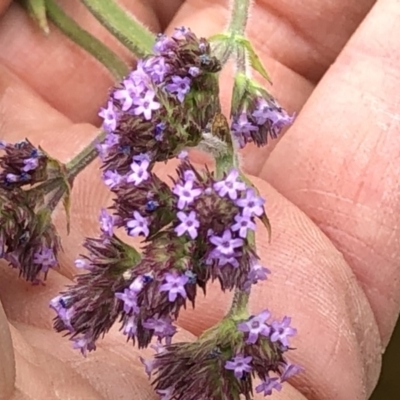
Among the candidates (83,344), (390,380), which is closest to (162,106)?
(83,344)

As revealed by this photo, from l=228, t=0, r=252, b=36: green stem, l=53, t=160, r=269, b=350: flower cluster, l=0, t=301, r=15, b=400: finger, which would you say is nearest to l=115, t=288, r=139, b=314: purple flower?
l=53, t=160, r=269, b=350: flower cluster

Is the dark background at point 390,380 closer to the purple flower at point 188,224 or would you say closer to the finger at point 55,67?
the finger at point 55,67

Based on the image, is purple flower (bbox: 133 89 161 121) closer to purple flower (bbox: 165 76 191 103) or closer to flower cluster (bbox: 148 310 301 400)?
purple flower (bbox: 165 76 191 103)

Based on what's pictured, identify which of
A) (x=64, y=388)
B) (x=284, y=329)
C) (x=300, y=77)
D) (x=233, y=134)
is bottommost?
(x=64, y=388)

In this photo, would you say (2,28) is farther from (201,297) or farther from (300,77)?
(201,297)

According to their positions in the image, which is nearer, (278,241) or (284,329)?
(284,329)

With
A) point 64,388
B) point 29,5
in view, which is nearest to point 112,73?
point 29,5
